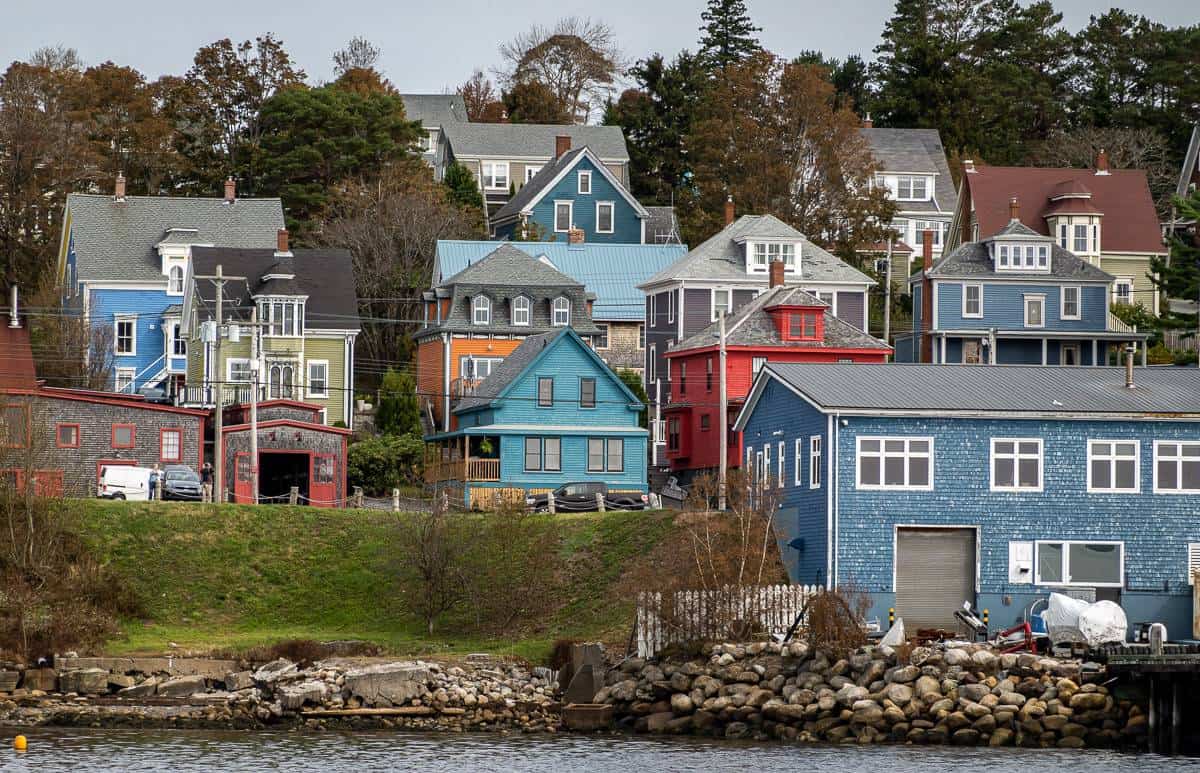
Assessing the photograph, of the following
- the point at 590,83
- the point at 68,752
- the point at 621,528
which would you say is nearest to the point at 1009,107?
the point at 590,83

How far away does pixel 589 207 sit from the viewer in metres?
105

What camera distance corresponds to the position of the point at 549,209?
105 m

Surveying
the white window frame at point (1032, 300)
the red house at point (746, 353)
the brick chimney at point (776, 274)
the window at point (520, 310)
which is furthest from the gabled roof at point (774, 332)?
the window at point (520, 310)

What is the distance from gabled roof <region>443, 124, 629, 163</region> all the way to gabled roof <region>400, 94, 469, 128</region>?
28.1ft

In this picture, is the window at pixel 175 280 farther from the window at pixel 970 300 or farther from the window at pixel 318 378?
the window at pixel 970 300

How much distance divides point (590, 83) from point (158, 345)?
189 feet

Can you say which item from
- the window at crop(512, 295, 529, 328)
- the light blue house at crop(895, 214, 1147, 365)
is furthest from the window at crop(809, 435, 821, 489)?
the window at crop(512, 295, 529, 328)

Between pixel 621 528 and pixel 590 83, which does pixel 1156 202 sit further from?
pixel 621 528

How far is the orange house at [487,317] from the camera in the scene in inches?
3273

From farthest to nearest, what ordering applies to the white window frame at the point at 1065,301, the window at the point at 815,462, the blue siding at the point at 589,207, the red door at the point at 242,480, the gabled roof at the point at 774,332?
1. the blue siding at the point at 589,207
2. the white window frame at the point at 1065,301
3. the gabled roof at the point at 774,332
4. the red door at the point at 242,480
5. the window at the point at 815,462

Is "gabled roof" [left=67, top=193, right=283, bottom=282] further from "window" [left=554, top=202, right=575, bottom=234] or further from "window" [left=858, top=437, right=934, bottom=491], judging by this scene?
"window" [left=858, top=437, right=934, bottom=491]

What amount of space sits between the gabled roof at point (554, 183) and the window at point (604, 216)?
1118mm

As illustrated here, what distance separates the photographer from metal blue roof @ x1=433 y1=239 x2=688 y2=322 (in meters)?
90.6

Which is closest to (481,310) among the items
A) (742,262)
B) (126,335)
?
(742,262)
